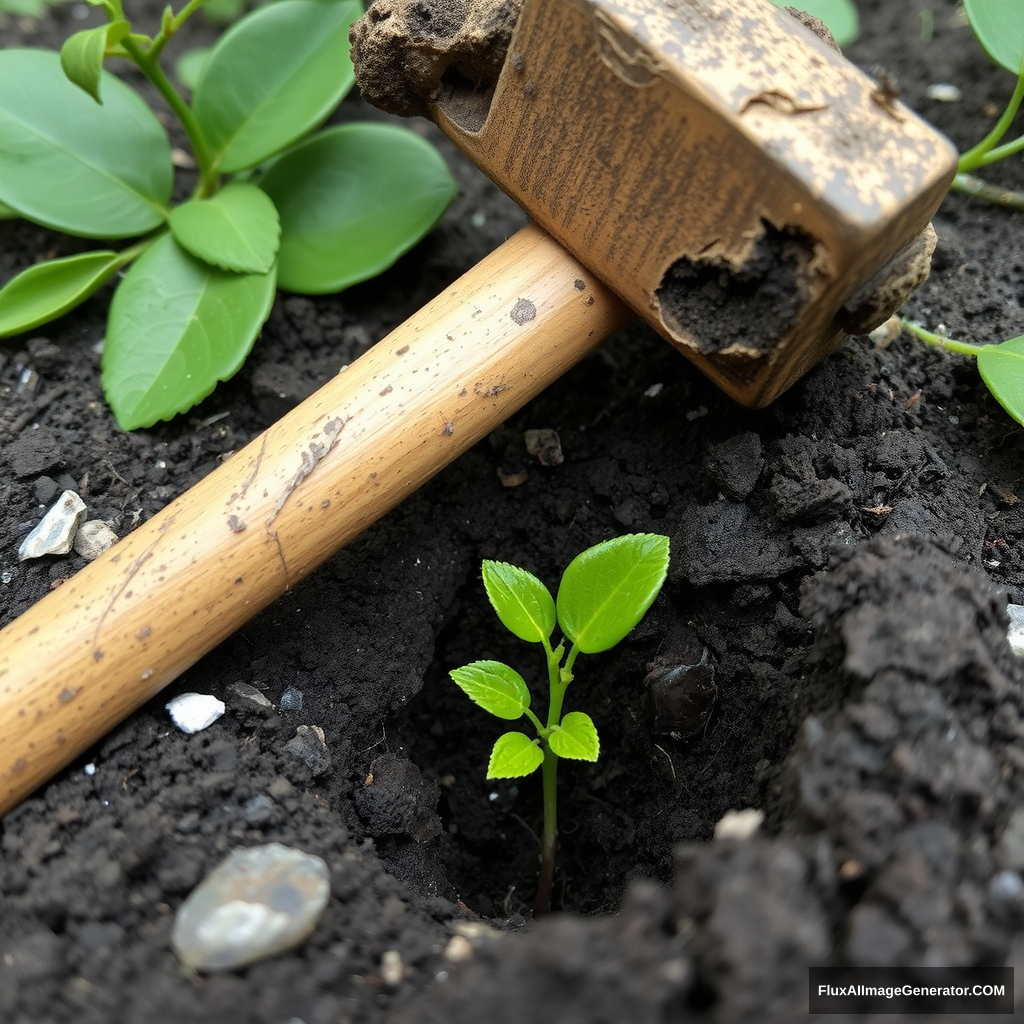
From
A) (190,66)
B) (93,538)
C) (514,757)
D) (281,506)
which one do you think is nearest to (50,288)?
(93,538)

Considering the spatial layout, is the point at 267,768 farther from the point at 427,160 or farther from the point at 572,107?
the point at 427,160

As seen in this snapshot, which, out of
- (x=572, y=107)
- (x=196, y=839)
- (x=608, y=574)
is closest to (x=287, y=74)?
(x=572, y=107)

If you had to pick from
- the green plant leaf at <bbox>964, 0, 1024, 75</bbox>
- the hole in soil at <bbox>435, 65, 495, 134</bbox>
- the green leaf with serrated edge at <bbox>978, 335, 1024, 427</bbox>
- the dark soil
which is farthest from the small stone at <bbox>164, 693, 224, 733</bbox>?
the green plant leaf at <bbox>964, 0, 1024, 75</bbox>

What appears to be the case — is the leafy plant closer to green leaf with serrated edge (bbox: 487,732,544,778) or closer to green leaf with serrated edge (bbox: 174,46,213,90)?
green leaf with serrated edge (bbox: 174,46,213,90)

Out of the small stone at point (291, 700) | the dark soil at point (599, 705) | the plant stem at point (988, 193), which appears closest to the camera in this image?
the dark soil at point (599, 705)

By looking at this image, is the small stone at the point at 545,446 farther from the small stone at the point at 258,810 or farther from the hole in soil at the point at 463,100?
the small stone at the point at 258,810

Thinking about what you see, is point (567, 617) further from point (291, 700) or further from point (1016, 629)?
point (1016, 629)

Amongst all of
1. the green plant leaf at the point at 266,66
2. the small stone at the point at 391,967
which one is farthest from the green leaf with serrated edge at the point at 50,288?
the small stone at the point at 391,967
